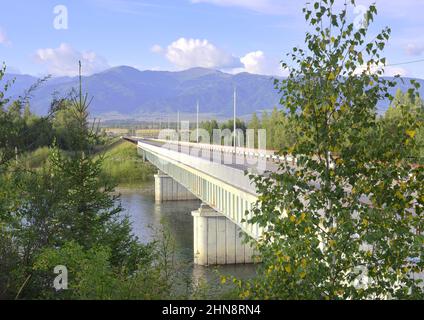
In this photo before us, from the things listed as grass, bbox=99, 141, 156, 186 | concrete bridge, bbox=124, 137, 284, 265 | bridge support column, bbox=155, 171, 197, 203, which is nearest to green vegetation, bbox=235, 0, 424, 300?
concrete bridge, bbox=124, 137, 284, 265

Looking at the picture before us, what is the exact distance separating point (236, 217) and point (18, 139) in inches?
744

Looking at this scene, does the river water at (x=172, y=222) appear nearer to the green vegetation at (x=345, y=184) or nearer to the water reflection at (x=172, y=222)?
the water reflection at (x=172, y=222)

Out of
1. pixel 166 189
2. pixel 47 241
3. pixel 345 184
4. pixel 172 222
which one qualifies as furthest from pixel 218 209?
pixel 166 189

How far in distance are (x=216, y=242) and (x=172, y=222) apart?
1600cm

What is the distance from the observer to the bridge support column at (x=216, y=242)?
36875mm

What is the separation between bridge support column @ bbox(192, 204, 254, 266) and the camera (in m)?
36.9

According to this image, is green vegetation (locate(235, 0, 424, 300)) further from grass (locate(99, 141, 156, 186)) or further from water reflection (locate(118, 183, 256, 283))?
grass (locate(99, 141, 156, 186))

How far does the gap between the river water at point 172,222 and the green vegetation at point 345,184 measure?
14.7m

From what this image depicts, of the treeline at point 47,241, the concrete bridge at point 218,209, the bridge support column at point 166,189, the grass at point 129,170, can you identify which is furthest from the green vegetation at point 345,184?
the grass at point 129,170

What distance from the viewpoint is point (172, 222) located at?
173 feet

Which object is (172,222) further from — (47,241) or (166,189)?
(47,241)

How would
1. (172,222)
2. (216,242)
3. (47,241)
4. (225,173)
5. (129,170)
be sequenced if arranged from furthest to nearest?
(129,170)
(172,222)
(216,242)
(225,173)
(47,241)

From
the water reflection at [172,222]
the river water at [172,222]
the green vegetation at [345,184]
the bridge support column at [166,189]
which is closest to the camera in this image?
the green vegetation at [345,184]
